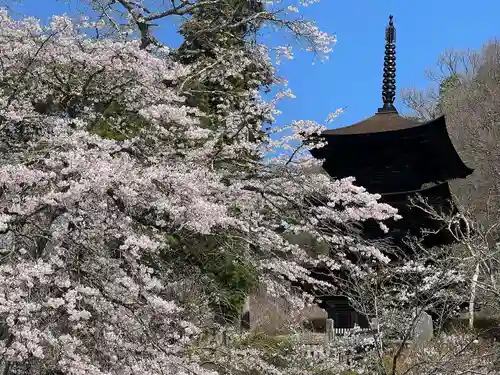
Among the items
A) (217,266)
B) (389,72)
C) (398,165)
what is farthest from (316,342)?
(389,72)

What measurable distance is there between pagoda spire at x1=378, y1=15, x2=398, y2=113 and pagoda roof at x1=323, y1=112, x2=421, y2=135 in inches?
13.4

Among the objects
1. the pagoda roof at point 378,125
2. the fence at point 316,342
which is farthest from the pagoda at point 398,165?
the fence at point 316,342

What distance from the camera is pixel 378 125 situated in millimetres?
Answer: 14242

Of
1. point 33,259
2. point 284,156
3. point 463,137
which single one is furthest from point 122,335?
point 463,137

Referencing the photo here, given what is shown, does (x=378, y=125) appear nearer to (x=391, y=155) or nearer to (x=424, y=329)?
(x=391, y=155)

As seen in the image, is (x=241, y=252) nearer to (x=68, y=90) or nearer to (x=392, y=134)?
(x=68, y=90)

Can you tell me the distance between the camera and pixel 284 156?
7270 mm

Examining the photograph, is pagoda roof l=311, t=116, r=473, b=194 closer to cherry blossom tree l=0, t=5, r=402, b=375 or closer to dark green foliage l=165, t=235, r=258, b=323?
dark green foliage l=165, t=235, r=258, b=323

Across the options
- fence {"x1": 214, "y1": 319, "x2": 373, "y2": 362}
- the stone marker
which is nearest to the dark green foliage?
fence {"x1": 214, "y1": 319, "x2": 373, "y2": 362}

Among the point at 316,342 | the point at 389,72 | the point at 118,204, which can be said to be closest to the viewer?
the point at 118,204

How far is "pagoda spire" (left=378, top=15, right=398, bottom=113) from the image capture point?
1522 cm

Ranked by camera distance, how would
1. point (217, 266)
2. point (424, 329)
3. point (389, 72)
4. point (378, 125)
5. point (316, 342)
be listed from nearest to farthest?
1. point (217, 266)
2. point (316, 342)
3. point (424, 329)
4. point (378, 125)
5. point (389, 72)

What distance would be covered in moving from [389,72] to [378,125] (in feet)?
7.11

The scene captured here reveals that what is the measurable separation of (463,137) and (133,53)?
71.6 feet
